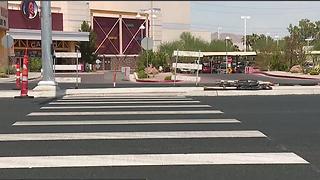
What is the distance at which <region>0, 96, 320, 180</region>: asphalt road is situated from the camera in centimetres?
634

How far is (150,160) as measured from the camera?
23.3 ft

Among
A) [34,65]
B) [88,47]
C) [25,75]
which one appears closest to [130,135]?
[25,75]

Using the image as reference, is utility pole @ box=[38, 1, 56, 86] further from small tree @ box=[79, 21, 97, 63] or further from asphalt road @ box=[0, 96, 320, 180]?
small tree @ box=[79, 21, 97, 63]

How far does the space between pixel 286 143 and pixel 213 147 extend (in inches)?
50.7

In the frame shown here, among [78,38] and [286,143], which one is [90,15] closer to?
[78,38]

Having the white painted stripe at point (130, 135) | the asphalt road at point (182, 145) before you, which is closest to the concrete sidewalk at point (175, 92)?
the asphalt road at point (182, 145)

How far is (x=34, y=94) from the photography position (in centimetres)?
1856

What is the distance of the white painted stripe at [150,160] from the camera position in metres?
6.86

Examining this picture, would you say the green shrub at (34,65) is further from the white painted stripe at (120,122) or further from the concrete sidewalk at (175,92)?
the white painted stripe at (120,122)

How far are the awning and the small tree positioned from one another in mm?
2358

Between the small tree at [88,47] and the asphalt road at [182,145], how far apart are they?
47919 millimetres

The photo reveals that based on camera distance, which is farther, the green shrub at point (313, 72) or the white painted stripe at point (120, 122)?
the green shrub at point (313, 72)

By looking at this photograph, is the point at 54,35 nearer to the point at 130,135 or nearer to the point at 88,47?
the point at 88,47

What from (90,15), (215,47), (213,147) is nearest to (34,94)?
(213,147)
